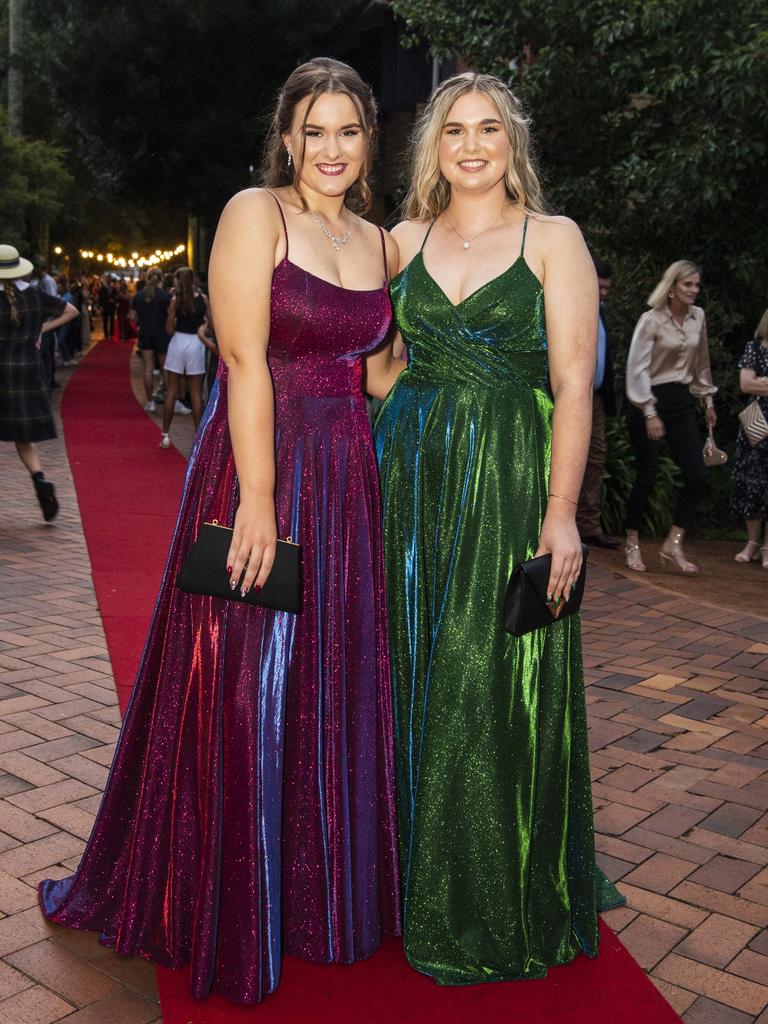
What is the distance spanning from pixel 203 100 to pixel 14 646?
16732 mm

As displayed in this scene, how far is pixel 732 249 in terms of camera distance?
978 cm

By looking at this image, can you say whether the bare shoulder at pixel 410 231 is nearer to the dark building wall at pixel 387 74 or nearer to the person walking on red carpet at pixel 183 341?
the person walking on red carpet at pixel 183 341

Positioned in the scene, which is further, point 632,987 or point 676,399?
point 676,399

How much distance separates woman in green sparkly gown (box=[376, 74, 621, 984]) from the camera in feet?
8.86

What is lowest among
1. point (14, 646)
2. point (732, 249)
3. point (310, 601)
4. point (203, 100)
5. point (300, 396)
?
point (14, 646)

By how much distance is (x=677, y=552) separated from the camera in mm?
7508

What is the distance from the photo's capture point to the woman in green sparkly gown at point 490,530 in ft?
8.86

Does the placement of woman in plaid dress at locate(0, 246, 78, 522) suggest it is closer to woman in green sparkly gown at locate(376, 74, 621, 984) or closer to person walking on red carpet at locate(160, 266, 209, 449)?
person walking on red carpet at locate(160, 266, 209, 449)

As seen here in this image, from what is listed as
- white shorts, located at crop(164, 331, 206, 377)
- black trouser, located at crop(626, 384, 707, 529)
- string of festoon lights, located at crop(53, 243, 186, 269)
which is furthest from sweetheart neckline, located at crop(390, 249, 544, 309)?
string of festoon lights, located at crop(53, 243, 186, 269)

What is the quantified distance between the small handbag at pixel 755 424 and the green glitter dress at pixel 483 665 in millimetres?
5108

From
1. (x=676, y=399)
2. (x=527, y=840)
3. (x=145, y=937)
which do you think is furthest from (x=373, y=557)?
(x=676, y=399)

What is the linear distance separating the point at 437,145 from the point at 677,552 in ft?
16.9

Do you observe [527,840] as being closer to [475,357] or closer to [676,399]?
[475,357]

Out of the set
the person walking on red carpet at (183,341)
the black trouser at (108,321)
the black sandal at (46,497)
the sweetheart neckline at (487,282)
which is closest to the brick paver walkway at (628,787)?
the black sandal at (46,497)
